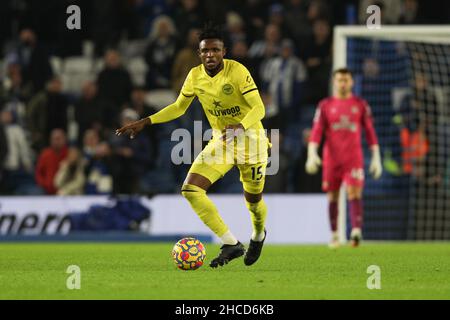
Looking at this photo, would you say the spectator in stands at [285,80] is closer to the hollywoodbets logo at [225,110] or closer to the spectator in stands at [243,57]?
the spectator in stands at [243,57]

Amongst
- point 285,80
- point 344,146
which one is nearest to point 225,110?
point 344,146

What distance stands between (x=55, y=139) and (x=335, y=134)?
18.7 ft

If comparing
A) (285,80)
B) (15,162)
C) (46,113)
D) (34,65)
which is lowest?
(15,162)

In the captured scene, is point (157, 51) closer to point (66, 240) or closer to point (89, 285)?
point (66, 240)

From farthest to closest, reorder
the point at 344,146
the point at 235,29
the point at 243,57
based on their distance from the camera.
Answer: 1. the point at 235,29
2. the point at 243,57
3. the point at 344,146

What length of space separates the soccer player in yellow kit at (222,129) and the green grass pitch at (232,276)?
409 mm

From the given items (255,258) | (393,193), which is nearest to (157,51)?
(393,193)

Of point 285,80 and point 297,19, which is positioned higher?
point 297,19

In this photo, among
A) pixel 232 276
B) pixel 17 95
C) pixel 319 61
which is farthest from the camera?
pixel 17 95

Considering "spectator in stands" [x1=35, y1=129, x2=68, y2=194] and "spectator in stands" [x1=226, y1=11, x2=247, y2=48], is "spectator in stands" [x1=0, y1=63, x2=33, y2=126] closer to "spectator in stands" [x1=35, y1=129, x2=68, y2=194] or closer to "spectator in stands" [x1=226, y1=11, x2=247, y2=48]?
"spectator in stands" [x1=35, y1=129, x2=68, y2=194]

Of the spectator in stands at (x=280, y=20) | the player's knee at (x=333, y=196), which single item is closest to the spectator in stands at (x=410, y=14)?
the spectator in stands at (x=280, y=20)

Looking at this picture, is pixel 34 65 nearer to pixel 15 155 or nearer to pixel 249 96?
pixel 15 155

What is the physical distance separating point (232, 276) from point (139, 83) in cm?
1250

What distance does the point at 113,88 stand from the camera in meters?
18.8
